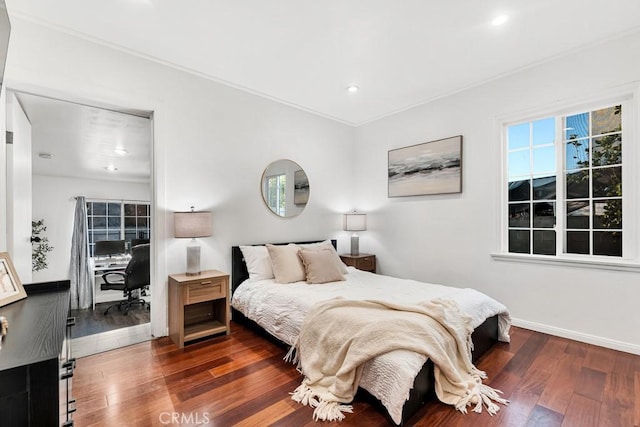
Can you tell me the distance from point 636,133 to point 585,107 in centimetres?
47

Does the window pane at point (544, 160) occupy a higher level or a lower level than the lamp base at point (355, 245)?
higher

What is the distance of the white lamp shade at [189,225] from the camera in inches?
112

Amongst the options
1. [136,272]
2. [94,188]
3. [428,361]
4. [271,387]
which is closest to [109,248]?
[94,188]

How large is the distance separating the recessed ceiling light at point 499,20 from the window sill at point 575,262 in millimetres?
2222

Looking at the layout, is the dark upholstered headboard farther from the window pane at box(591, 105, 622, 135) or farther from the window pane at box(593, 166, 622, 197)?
the window pane at box(591, 105, 622, 135)

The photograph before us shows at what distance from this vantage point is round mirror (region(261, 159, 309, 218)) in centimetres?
383

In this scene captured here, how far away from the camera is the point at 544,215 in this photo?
313 centimetres

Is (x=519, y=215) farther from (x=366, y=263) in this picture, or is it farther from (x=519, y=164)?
(x=366, y=263)

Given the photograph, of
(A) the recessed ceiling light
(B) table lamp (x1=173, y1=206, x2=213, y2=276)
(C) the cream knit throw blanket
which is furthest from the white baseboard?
(B) table lamp (x1=173, y1=206, x2=213, y2=276)

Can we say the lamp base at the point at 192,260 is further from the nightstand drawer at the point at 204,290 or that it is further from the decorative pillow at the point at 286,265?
the decorative pillow at the point at 286,265

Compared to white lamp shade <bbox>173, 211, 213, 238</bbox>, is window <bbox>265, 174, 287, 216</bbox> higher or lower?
higher

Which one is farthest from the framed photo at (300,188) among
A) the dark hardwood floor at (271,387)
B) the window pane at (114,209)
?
the window pane at (114,209)

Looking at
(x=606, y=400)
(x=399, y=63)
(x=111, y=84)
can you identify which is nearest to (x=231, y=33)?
(x=111, y=84)

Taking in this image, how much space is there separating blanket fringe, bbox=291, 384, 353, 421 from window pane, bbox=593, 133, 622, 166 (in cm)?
316
